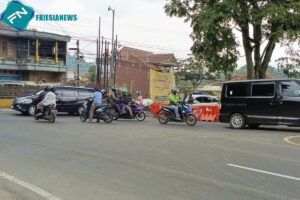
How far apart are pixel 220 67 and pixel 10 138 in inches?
548

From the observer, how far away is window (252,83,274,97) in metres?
12.6

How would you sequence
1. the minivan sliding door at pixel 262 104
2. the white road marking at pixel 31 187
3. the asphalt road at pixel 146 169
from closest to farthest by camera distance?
1. the white road marking at pixel 31 187
2. the asphalt road at pixel 146 169
3. the minivan sliding door at pixel 262 104

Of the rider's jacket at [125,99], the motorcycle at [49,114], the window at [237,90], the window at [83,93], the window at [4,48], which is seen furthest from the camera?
the window at [4,48]

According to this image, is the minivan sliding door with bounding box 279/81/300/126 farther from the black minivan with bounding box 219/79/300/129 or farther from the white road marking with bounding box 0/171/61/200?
the white road marking with bounding box 0/171/61/200

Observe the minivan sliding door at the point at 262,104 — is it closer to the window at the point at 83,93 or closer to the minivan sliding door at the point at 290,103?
the minivan sliding door at the point at 290,103

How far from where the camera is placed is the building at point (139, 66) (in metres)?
52.2

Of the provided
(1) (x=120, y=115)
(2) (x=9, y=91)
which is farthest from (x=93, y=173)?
(2) (x=9, y=91)

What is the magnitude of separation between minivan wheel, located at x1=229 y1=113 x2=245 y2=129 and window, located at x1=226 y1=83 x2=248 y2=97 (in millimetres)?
851

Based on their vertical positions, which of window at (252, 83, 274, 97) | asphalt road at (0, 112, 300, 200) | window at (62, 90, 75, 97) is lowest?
asphalt road at (0, 112, 300, 200)

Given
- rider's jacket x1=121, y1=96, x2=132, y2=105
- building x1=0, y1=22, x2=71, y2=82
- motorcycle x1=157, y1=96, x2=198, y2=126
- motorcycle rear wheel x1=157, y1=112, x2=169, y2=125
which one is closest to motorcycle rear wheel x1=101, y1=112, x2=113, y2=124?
rider's jacket x1=121, y1=96, x2=132, y2=105

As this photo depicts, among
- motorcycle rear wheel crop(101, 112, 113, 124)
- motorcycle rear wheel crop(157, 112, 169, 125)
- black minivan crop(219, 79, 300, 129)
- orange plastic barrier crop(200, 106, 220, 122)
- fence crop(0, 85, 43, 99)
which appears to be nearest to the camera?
black minivan crop(219, 79, 300, 129)

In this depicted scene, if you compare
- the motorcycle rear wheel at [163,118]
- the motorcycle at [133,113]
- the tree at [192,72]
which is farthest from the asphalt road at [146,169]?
the tree at [192,72]

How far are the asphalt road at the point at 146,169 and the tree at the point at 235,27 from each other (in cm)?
923

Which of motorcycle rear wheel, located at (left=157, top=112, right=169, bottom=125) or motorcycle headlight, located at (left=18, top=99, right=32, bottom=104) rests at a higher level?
motorcycle headlight, located at (left=18, top=99, right=32, bottom=104)
